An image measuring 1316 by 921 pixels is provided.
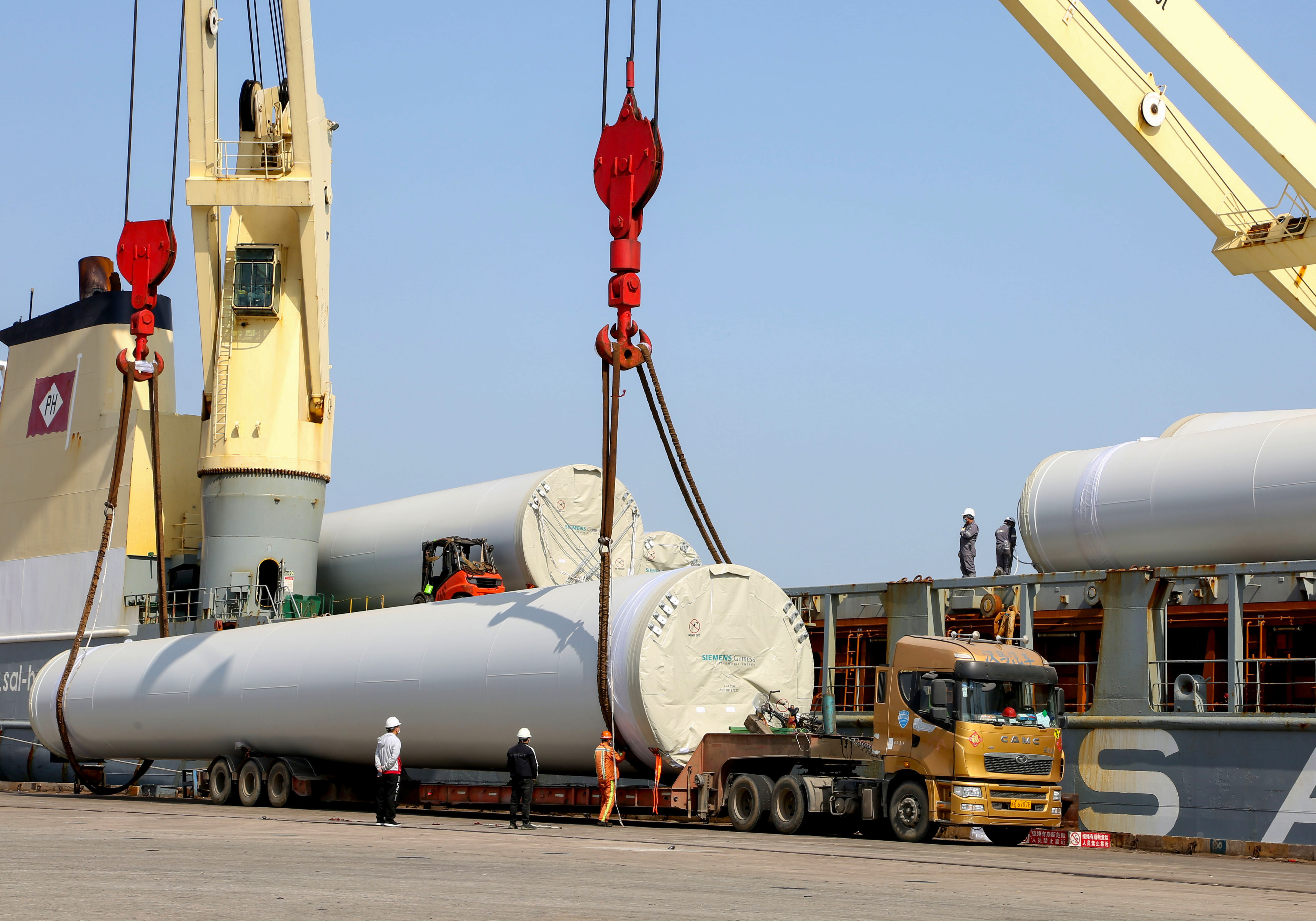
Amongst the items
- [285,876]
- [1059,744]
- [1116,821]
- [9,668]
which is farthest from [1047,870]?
[9,668]

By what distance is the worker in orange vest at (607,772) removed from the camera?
1984 centimetres

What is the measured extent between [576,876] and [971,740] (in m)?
7.77

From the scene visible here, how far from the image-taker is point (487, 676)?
21812 mm

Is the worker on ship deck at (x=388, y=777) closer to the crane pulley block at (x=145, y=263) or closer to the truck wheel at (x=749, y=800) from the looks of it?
the truck wheel at (x=749, y=800)

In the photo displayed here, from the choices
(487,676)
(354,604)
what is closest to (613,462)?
(487,676)

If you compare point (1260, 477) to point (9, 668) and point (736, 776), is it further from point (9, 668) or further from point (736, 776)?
point (9, 668)

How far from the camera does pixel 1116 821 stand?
20.9 m

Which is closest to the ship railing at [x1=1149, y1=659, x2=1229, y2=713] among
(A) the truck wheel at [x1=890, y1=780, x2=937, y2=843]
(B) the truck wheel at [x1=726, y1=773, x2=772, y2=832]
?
(A) the truck wheel at [x1=890, y1=780, x2=937, y2=843]

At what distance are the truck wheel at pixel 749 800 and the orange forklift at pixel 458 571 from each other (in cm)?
662

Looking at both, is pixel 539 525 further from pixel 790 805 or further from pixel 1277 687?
pixel 1277 687

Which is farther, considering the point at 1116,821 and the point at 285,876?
the point at 1116,821

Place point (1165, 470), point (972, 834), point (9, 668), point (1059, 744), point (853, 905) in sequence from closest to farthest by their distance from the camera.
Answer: point (853, 905) < point (1059, 744) < point (972, 834) < point (1165, 470) < point (9, 668)

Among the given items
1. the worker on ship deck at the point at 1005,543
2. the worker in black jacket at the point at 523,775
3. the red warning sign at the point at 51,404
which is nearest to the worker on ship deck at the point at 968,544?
the worker on ship deck at the point at 1005,543

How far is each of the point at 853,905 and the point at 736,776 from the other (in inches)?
369
